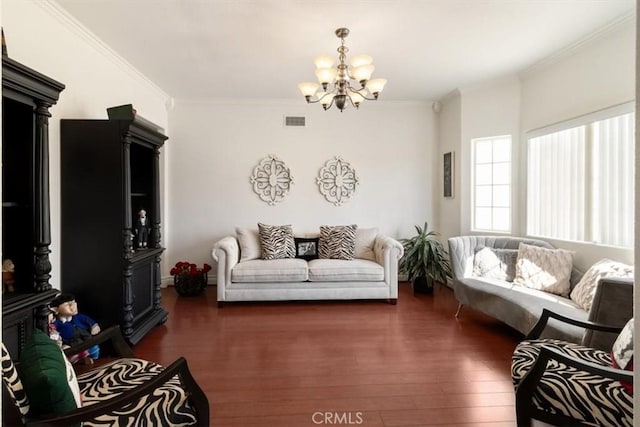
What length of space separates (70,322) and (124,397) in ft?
5.55

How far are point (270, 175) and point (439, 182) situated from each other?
8.20 feet

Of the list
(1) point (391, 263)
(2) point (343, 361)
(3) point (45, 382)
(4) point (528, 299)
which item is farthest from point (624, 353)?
(1) point (391, 263)

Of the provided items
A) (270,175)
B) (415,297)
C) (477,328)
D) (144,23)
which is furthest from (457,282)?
(144,23)

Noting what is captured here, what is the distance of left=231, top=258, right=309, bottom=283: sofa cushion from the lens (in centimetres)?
407

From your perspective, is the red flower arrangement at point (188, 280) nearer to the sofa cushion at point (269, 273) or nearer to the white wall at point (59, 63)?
the sofa cushion at point (269, 273)

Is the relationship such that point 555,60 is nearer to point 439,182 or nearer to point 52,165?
point 439,182

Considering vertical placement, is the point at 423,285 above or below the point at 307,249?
below

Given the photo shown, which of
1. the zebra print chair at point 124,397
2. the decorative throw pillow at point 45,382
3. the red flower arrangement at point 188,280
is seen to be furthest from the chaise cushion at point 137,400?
the red flower arrangement at point 188,280

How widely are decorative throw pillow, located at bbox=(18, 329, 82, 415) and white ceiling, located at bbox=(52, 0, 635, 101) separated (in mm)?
2471

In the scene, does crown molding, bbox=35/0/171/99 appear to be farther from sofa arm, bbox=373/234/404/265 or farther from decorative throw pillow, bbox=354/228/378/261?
sofa arm, bbox=373/234/404/265

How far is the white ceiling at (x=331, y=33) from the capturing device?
267 cm

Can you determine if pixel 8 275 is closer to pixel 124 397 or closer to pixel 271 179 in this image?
pixel 124 397

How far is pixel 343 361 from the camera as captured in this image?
2676 mm

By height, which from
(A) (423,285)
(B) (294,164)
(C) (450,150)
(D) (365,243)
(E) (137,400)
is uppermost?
(C) (450,150)
